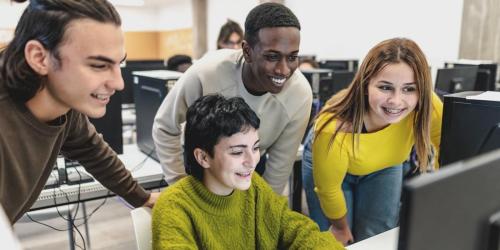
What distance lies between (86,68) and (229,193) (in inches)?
21.8


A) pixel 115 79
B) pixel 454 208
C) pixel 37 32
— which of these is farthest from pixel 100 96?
pixel 454 208

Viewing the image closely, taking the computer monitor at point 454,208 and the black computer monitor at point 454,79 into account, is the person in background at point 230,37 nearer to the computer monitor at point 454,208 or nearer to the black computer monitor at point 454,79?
the black computer monitor at point 454,79

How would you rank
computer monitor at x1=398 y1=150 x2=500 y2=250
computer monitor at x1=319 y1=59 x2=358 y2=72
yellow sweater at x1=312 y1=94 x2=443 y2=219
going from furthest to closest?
computer monitor at x1=319 y1=59 x2=358 y2=72
yellow sweater at x1=312 y1=94 x2=443 y2=219
computer monitor at x1=398 y1=150 x2=500 y2=250

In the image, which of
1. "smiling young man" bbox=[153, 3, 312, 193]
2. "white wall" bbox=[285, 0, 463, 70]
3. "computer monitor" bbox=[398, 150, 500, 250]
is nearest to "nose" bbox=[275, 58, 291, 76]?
"smiling young man" bbox=[153, 3, 312, 193]

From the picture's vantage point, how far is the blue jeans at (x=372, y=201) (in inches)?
61.5

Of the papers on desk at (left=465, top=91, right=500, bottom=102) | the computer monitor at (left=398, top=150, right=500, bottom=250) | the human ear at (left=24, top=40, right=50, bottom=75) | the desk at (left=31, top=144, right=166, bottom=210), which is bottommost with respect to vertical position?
the desk at (left=31, top=144, right=166, bottom=210)

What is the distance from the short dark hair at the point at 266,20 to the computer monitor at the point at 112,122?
778 mm

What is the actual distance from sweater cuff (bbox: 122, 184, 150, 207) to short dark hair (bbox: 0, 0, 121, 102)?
511 millimetres

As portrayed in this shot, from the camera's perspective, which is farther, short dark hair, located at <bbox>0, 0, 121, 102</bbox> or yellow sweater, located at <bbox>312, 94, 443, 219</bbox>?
yellow sweater, located at <bbox>312, 94, 443, 219</bbox>

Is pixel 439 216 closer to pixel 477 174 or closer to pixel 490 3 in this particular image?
pixel 477 174

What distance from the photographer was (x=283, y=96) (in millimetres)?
1454

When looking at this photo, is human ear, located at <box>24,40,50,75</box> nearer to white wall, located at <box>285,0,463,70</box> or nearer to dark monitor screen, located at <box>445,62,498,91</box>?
dark monitor screen, located at <box>445,62,498,91</box>

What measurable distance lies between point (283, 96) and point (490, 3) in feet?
11.5

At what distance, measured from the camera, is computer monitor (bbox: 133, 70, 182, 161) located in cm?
186
